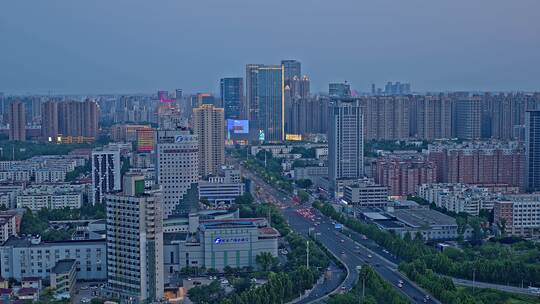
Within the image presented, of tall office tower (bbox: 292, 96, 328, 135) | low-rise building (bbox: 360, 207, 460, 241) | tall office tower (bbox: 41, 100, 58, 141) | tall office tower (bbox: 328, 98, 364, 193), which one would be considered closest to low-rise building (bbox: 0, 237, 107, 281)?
low-rise building (bbox: 360, 207, 460, 241)

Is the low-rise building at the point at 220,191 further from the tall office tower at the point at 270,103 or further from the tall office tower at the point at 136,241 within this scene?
the tall office tower at the point at 270,103

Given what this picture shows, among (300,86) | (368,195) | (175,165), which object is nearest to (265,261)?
(175,165)

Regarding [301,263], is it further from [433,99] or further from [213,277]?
[433,99]

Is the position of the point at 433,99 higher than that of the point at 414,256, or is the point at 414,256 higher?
the point at 433,99

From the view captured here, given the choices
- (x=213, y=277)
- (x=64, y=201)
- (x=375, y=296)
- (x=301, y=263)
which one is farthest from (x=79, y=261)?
(x=64, y=201)

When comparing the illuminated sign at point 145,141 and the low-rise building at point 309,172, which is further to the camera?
the illuminated sign at point 145,141

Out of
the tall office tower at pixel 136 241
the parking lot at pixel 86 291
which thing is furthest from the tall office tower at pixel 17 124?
the tall office tower at pixel 136 241

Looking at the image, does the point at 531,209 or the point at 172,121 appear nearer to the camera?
the point at 531,209
